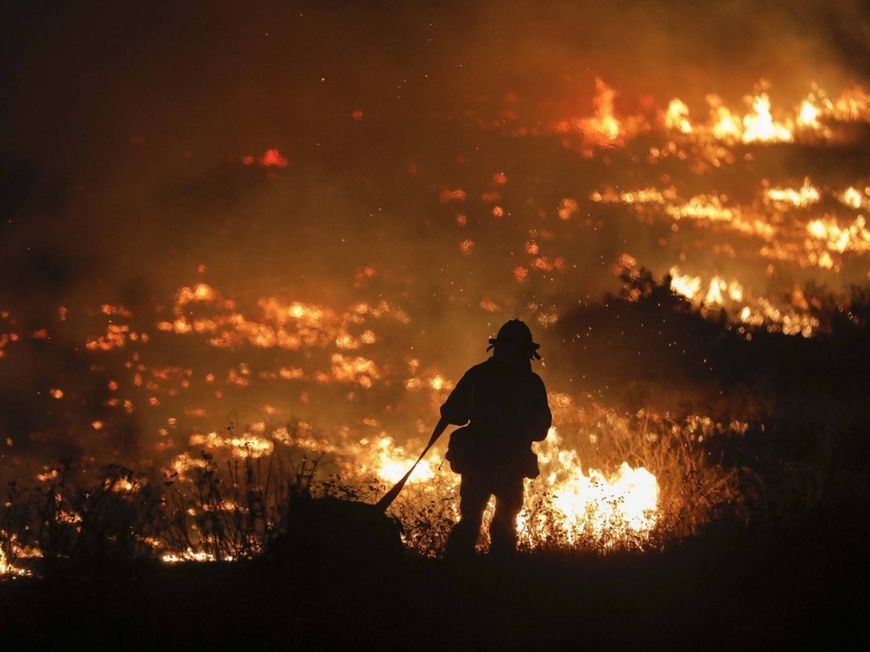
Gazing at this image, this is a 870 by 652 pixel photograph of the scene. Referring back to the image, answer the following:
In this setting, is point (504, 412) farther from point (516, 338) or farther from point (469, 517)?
point (469, 517)

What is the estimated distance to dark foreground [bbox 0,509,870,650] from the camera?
711 cm

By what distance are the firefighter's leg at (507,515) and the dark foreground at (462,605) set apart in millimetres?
207

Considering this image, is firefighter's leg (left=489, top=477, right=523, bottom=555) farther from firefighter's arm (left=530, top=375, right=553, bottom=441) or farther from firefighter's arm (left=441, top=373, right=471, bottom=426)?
firefighter's arm (left=441, top=373, right=471, bottom=426)

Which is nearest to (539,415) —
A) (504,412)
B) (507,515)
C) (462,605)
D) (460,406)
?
(504,412)

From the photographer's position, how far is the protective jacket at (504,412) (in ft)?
30.3

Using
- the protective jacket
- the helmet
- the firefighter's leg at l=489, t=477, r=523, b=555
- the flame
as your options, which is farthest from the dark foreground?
the helmet

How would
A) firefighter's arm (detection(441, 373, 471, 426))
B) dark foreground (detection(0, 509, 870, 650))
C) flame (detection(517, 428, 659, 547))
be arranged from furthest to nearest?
1. flame (detection(517, 428, 659, 547))
2. firefighter's arm (detection(441, 373, 471, 426))
3. dark foreground (detection(0, 509, 870, 650))

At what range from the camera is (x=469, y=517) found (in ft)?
30.7

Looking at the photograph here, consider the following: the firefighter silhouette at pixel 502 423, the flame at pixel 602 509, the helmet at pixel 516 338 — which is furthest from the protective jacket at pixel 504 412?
the flame at pixel 602 509

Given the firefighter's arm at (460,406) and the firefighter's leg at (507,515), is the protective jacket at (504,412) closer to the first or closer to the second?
the firefighter's arm at (460,406)

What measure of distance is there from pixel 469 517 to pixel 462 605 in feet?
4.91

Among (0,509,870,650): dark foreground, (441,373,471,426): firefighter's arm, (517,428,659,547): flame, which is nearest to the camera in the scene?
(0,509,870,650): dark foreground

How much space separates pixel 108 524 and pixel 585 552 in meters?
4.72

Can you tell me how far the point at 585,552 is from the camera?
33.9ft
